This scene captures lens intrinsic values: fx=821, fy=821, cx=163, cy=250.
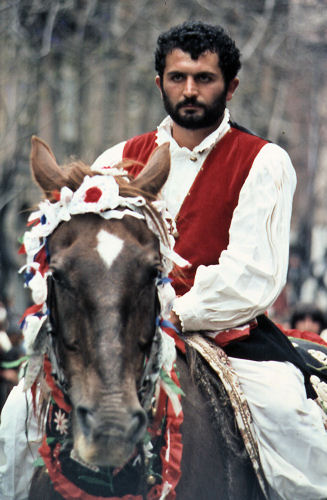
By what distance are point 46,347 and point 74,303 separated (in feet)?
1.22

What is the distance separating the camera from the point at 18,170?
12992 millimetres

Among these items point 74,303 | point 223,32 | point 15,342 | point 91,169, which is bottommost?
point 15,342

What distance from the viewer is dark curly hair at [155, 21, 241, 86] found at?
4.36 meters

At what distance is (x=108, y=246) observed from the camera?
337 cm

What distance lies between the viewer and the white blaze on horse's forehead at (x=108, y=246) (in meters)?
3.33

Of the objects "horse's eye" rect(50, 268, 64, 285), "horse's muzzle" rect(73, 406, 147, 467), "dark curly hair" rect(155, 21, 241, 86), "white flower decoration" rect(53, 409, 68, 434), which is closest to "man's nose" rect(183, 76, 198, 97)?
"dark curly hair" rect(155, 21, 241, 86)

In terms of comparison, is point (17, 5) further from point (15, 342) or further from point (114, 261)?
point (114, 261)

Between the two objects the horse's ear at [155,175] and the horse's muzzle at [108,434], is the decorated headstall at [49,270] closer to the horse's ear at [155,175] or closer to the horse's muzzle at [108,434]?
the horse's ear at [155,175]

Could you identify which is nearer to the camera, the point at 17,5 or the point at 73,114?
the point at 17,5

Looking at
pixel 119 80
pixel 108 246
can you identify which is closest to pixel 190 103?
pixel 108 246

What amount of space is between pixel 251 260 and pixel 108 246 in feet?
3.39

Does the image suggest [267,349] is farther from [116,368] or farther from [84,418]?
[84,418]

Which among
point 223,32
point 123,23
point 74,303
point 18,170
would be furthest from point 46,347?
point 123,23

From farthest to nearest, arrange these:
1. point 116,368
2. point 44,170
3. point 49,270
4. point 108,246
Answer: point 44,170 → point 49,270 → point 108,246 → point 116,368
